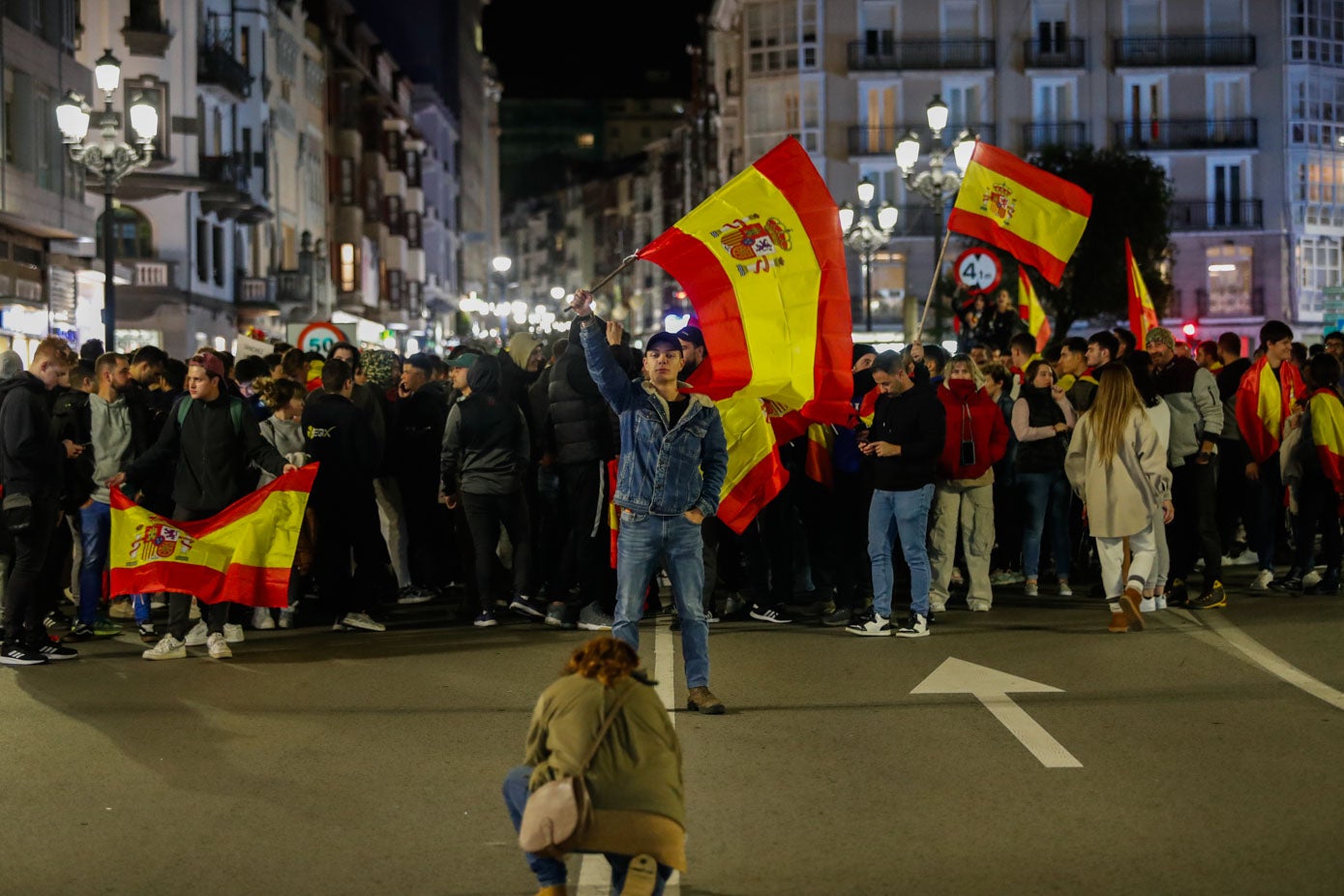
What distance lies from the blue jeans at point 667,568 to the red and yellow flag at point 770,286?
1896 mm

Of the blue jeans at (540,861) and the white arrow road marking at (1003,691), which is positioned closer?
the blue jeans at (540,861)

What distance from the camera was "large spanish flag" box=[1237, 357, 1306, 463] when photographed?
15.1 meters

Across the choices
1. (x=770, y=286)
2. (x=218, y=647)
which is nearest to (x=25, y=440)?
(x=218, y=647)

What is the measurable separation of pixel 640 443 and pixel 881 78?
2291 inches

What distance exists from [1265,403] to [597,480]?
19.3ft

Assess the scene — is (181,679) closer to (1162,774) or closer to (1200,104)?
(1162,774)

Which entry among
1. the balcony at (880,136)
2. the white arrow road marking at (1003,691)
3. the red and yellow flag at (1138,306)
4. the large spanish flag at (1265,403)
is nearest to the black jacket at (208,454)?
the white arrow road marking at (1003,691)

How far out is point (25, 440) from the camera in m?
11.4

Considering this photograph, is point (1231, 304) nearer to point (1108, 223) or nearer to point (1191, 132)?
point (1191, 132)

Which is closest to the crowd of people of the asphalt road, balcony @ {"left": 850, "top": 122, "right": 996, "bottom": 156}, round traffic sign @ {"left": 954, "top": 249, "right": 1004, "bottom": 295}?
the asphalt road

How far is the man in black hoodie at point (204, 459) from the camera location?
11.8 metres

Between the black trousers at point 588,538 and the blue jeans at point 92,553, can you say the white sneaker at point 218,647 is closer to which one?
the blue jeans at point 92,553

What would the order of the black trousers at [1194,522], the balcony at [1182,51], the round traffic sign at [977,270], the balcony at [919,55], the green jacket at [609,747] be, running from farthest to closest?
1. the balcony at [919,55]
2. the balcony at [1182,51]
3. the round traffic sign at [977,270]
4. the black trousers at [1194,522]
5. the green jacket at [609,747]

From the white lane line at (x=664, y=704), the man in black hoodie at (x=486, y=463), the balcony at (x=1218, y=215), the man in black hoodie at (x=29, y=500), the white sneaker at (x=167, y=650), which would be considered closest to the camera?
the white lane line at (x=664, y=704)
